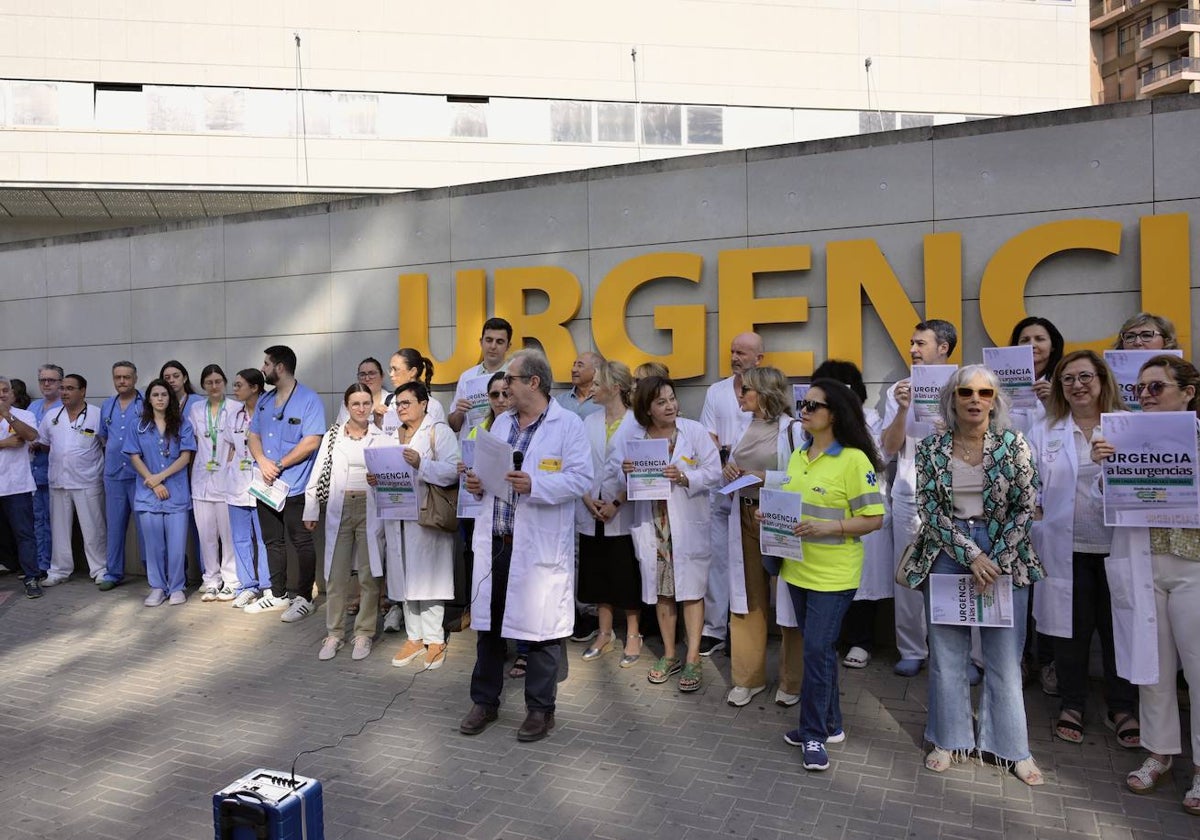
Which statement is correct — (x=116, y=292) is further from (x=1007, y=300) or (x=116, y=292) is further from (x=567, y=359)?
(x=1007, y=300)

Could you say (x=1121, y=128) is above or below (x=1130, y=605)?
above

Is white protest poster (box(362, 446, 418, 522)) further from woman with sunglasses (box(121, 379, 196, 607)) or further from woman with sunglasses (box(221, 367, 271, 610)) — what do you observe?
woman with sunglasses (box(121, 379, 196, 607))

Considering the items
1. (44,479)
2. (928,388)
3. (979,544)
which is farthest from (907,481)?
(44,479)

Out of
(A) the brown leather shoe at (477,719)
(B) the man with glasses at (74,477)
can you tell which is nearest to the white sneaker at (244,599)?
(B) the man with glasses at (74,477)

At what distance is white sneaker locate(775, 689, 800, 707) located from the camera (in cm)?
508

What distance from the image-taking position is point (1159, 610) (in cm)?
402

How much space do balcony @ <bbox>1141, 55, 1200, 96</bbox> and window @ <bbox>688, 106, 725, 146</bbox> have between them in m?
31.0

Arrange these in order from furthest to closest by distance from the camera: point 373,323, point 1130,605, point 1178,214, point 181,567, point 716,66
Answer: point 716,66
point 373,323
point 181,567
point 1178,214
point 1130,605

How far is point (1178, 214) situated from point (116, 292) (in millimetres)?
10651

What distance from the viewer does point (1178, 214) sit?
19.2ft

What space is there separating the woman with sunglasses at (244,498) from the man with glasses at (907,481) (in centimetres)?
555

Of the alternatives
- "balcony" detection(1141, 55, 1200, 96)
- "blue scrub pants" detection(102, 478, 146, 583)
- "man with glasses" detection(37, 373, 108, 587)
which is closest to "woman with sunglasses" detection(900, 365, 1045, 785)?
"blue scrub pants" detection(102, 478, 146, 583)

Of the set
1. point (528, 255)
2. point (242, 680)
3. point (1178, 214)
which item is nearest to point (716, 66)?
point (528, 255)

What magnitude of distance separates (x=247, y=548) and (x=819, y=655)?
5780mm
